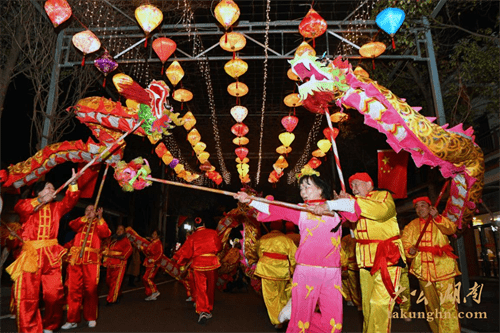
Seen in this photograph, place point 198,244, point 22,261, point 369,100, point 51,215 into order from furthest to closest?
point 198,244 → point 51,215 → point 22,261 → point 369,100

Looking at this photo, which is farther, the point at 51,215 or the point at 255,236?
the point at 255,236

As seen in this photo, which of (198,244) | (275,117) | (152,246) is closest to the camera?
(198,244)

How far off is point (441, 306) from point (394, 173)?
160 cm

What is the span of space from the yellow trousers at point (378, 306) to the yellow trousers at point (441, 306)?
126 centimetres

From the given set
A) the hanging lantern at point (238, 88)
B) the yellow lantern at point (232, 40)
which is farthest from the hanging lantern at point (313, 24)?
the hanging lantern at point (238, 88)

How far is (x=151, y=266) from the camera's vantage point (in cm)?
853

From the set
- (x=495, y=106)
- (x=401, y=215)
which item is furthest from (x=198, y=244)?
(x=401, y=215)

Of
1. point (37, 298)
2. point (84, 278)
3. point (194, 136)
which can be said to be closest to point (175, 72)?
point (194, 136)

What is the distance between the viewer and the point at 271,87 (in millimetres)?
11836

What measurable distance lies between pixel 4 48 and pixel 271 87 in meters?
7.24

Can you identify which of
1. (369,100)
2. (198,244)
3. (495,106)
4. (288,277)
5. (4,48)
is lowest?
(288,277)

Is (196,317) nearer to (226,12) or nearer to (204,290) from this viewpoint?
(204,290)

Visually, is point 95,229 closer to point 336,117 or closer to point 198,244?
point 198,244

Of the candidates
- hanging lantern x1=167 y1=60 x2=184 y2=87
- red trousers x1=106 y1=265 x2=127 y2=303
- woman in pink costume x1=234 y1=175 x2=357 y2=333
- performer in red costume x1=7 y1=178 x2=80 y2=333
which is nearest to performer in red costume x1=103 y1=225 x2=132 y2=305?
red trousers x1=106 y1=265 x2=127 y2=303
